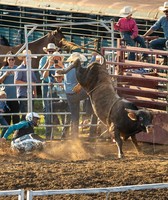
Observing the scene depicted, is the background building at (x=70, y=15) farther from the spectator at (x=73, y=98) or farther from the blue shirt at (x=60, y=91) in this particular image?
the spectator at (x=73, y=98)

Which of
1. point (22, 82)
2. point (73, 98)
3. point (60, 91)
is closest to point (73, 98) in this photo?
point (73, 98)

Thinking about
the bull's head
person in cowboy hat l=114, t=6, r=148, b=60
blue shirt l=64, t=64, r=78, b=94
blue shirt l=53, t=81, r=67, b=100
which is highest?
person in cowboy hat l=114, t=6, r=148, b=60

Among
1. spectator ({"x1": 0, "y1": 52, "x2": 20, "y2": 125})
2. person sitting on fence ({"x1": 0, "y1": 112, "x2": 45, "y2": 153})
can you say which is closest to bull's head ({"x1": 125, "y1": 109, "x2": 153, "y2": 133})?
person sitting on fence ({"x1": 0, "y1": 112, "x2": 45, "y2": 153})

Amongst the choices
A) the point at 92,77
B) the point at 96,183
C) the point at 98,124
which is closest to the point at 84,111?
the point at 98,124

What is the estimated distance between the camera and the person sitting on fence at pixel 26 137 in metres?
14.0

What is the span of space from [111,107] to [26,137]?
1459 mm

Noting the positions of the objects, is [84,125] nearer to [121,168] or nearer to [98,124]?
[98,124]

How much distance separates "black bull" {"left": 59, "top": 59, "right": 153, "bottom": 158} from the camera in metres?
13.9

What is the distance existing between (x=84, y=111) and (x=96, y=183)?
5.71 metres

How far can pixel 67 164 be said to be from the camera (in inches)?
476

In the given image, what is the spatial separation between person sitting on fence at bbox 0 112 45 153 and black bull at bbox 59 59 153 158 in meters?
1.05

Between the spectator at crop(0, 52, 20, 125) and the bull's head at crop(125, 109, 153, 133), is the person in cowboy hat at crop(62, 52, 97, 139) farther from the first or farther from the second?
the bull's head at crop(125, 109, 153, 133)

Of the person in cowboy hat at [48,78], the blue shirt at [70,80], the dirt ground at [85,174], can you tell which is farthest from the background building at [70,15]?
the dirt ground at [85,174]

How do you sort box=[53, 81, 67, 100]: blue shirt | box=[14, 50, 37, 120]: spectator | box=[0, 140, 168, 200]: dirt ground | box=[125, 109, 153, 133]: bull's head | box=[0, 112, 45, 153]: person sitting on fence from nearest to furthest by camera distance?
box=[0, 140, 168, 200]: dirt ground → box=[125, 109, 153, 133]: bull's head → box=[0, 112, 45, 153]: person sitting on fence → box=[14, 50, 37, 120]: spectator → box=[53, 81, 67, 100]: blue shirt
